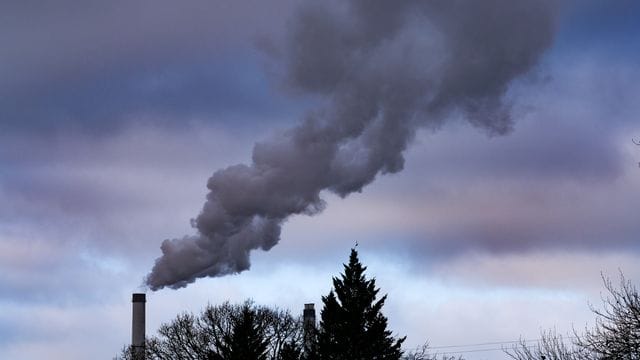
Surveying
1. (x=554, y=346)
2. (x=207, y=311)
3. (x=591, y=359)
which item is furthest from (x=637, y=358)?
(x=207, y=311)

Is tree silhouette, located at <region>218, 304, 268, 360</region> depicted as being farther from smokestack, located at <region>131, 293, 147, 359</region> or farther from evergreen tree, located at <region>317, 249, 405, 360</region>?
smokestack, located at <region>131, 293, 147, 359</region>

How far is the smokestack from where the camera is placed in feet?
238

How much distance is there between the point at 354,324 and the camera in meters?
46.3

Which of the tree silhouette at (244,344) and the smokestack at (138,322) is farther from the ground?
the smokestack at (138,322)

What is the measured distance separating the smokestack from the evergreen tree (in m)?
29.5

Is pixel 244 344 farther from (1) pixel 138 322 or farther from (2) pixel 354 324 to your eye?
(1) pixel 138 322

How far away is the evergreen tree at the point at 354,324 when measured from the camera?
4588 centimetres

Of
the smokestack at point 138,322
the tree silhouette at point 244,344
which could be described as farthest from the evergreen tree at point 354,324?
the smokestack at point 138,322

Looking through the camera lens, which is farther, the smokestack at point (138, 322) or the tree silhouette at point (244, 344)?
the smokestack at point (138, 322)

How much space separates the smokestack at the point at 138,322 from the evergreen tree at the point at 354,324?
29.5 m

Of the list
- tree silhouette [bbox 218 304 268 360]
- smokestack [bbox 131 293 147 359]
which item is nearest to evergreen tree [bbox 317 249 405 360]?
tree silhouette [bbox 218 304 268 360]

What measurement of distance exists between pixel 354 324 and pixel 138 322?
3293 centimetres

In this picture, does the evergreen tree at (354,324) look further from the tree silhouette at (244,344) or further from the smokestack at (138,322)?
the smokestack at (138,322)

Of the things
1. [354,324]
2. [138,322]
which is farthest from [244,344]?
[138,322]
